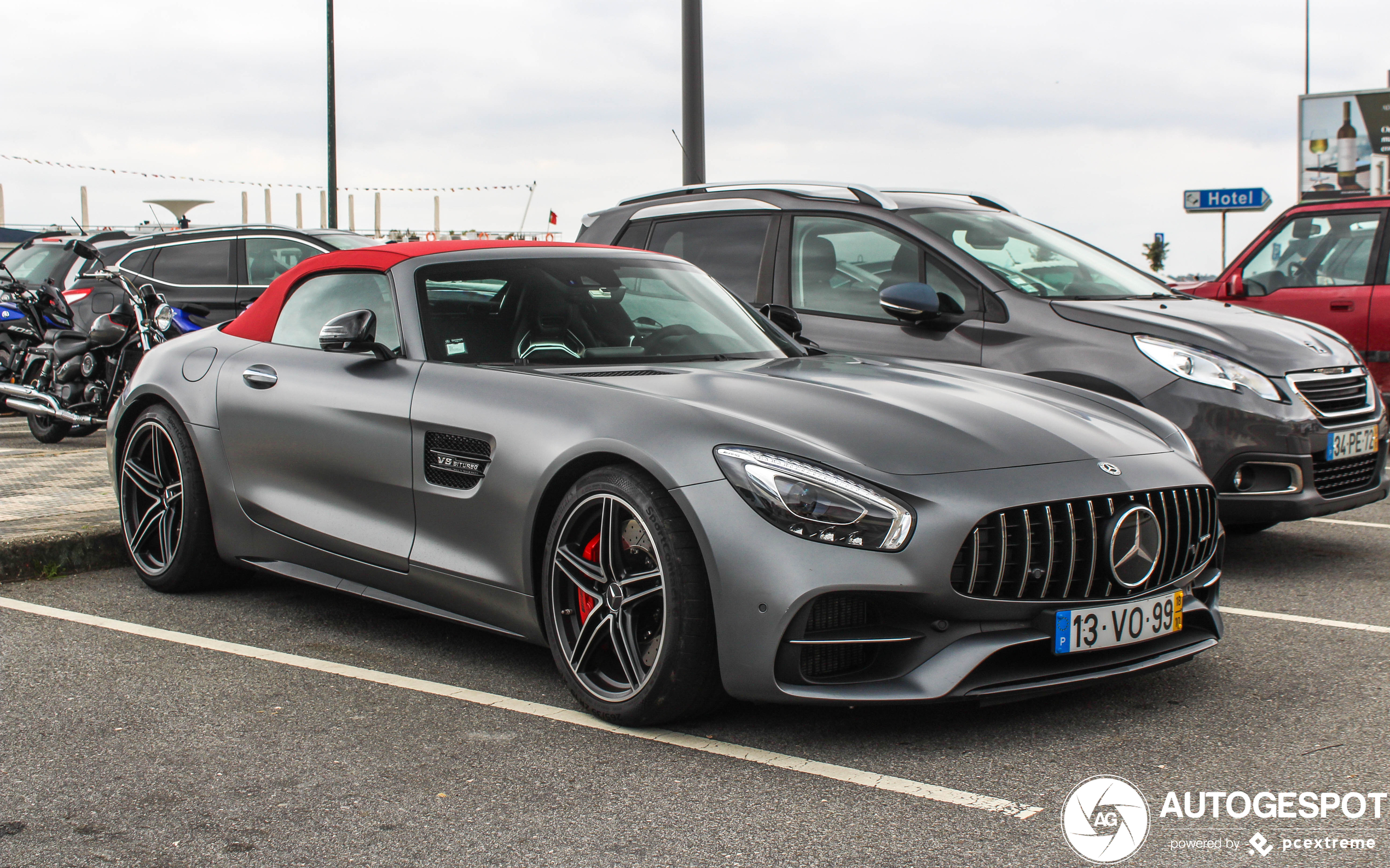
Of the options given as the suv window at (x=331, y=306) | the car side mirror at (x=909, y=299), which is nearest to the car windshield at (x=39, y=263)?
the suv window at (x=331, y=306)

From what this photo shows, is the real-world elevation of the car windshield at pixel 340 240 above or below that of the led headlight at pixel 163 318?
above

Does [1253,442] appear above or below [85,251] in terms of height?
below

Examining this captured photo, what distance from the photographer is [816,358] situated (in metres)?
4.82

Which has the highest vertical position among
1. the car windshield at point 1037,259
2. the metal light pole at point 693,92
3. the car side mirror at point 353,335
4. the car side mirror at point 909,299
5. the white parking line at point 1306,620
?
the metal light pole at point 693,92

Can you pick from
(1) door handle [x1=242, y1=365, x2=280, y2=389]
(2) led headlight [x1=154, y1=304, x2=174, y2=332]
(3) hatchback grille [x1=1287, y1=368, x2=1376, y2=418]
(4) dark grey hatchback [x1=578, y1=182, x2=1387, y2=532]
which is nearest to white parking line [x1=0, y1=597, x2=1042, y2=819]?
(1) door handle [x1=242, y1=365, x2=280, y2=389]

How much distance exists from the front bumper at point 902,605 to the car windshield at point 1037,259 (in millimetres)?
3169

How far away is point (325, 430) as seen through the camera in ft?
15.3

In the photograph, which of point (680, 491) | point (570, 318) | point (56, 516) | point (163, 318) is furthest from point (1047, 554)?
point (163, 318)

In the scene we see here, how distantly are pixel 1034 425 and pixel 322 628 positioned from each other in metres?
2.65

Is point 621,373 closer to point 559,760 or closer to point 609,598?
point 609,598

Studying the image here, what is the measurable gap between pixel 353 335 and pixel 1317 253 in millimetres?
7499

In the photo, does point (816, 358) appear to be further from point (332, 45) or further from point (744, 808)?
point (332, 45)

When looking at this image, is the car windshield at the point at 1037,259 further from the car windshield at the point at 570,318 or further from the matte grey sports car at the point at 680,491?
the car windshield at the point at 570,318

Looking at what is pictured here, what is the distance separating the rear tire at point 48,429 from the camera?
10.3 m
